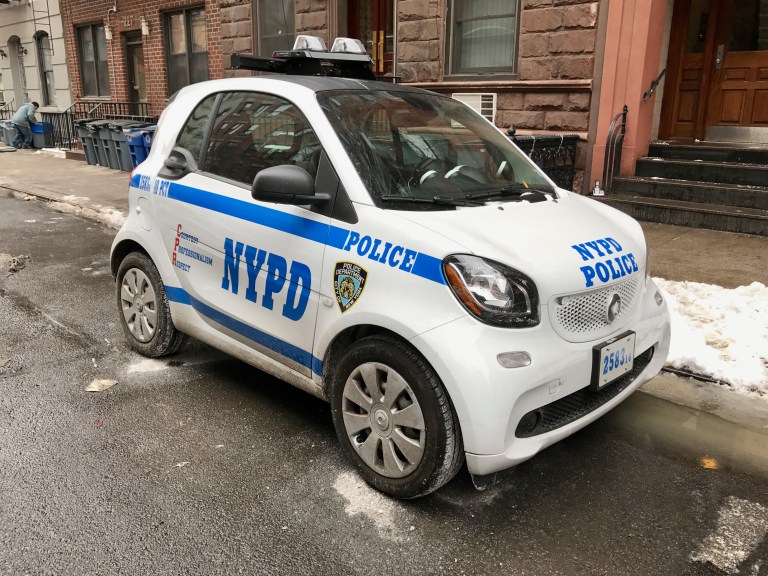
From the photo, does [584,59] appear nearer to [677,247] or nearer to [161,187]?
[677,247]

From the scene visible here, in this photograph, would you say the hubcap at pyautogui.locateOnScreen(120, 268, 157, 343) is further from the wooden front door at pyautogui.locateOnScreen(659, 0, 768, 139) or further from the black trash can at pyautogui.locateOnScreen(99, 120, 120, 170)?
the black trash can at pyautogui.locateOnScreen(99, 120, 120, 170)

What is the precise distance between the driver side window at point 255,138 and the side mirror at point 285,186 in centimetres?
25

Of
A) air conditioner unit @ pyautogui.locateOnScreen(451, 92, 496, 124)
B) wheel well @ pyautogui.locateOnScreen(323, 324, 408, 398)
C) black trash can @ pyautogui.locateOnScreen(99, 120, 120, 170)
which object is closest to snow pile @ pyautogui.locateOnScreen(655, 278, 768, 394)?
wheel well @ pyautogui.locateOnScreen(323, 324, 408, 398)

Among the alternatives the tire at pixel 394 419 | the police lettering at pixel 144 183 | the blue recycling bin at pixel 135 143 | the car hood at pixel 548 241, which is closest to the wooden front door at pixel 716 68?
the car hood at pixel 548 241

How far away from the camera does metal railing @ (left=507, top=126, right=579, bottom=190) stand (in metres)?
8.24

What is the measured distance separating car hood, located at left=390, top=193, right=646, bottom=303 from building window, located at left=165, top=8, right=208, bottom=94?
13.4m

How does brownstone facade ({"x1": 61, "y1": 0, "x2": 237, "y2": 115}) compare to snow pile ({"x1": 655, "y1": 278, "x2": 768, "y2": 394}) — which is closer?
snow pile ({"x1": 655, "y1": 278, "x2": 768, "y2": 394})

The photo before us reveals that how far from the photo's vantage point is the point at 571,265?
2912mm

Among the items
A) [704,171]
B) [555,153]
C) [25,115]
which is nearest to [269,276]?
[555,153]

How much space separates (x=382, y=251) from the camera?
2.93 meters

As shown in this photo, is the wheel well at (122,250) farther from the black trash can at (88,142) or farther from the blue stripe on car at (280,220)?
the black trash can at (88,142)

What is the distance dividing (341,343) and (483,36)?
327 inches

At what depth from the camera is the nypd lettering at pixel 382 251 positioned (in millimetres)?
2848

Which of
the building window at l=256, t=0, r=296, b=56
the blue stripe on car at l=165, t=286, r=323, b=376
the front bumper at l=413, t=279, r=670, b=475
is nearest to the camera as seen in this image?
the front bumper at l=413, t=279, r=670, b=475
